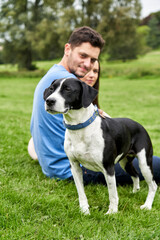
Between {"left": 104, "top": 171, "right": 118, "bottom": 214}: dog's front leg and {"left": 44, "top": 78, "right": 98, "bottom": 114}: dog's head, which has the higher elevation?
{"left": 44, "top": 78, "right": 98, "bottom": 114}: dog's head

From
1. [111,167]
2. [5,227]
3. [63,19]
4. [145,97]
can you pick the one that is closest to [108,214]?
[111,167]

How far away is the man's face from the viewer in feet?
11.8

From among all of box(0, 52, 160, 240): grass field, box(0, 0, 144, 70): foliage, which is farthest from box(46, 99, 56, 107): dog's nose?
box(0, 0, 144, 70): foliage

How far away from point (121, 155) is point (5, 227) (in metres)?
1.46

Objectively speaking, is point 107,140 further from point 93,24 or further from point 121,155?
point 93,24

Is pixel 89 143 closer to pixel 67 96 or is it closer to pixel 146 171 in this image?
pixel 67 96

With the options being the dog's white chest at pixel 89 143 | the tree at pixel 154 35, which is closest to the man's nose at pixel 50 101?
the dog's white chest at pixel 89 143

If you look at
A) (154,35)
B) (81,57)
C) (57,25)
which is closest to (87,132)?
(81,57)

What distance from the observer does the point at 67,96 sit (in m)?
2.47

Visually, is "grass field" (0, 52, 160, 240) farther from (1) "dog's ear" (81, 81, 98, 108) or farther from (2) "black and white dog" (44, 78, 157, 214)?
(1) "dog's ear" (81, 81, 98, 108)

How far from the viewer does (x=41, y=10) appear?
103 ft

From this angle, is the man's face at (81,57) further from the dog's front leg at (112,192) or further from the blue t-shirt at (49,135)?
the dog's front leg at (112,192)

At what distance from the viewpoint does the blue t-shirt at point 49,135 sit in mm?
3389

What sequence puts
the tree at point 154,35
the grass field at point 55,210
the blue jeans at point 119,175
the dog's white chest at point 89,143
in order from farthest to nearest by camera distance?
the tree at point 154,35
the blue jeans at point 119,175
the dog's white chest at point 89,143
the grass field at point 55,210
